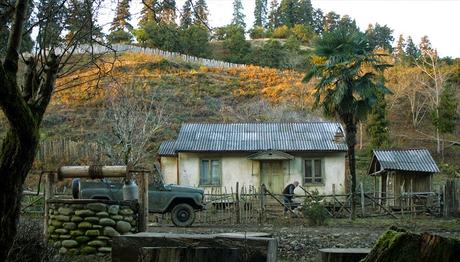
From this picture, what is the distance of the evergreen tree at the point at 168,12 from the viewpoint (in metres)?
8.17

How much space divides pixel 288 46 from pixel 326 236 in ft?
228

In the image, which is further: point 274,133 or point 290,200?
point 274,133

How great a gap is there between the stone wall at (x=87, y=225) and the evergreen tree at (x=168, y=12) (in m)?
4.33

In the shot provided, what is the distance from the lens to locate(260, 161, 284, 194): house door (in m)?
31.3

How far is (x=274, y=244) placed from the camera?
685 cm

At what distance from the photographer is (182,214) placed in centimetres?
2105

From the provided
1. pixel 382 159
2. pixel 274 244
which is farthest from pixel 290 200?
pixel 274 244

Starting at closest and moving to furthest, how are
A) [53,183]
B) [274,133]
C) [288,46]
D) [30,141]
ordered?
[30,141] < [53,183] < [274,133] < [288,46]

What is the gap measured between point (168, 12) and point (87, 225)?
4.85 meters

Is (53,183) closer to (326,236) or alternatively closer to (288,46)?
(326,236)

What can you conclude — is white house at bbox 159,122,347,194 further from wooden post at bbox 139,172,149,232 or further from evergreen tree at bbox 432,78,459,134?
evergreen tree at bbox 432,78,459,134

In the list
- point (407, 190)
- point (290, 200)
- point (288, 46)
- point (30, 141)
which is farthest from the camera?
point (288, 46)

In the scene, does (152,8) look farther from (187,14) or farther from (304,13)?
(304,13)

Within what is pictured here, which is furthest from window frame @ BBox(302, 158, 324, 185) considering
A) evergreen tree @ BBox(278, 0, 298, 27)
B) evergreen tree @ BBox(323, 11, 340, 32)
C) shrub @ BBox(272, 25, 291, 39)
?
evergreen tree @ BBox(278, 0, 298, 27)
